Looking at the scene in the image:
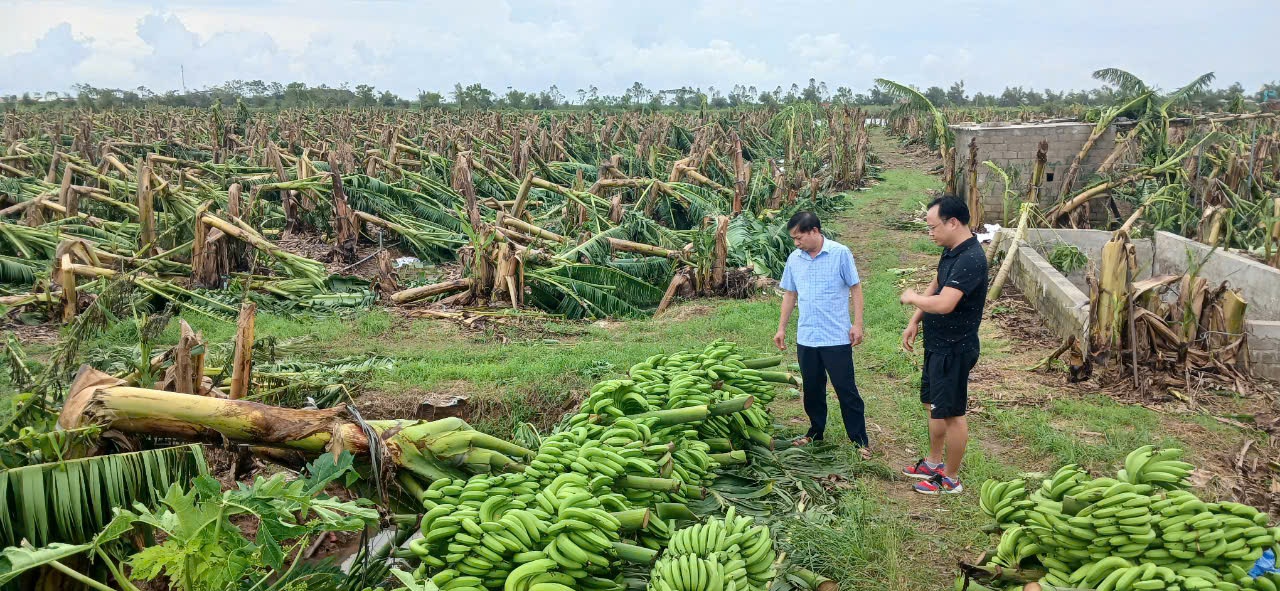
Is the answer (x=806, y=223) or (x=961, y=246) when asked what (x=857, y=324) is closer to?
(x=806, y=223)

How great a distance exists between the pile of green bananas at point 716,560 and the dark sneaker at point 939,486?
1856 millimetres

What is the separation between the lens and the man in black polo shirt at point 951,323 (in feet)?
13.7

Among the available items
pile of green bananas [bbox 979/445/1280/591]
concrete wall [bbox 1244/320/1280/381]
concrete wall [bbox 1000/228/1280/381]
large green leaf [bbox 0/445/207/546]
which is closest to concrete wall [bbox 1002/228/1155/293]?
concrete wall [bbox 1000/228/1280/381]

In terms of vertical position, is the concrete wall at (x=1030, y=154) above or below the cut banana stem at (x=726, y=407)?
above

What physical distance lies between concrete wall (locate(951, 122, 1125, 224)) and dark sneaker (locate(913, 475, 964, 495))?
436 inches

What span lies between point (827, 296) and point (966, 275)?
2.85 ft

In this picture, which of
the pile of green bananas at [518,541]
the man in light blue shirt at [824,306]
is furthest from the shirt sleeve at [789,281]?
the pile of green bananas at [518,541]

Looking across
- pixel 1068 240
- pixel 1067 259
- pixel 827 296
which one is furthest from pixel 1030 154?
pixel 827 296

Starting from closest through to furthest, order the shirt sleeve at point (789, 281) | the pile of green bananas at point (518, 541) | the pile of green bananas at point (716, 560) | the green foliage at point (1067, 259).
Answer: the pile of green bananas at point (716, 560)
the pile of green bananas at point (518, 541)
the shirt sleeve at point (789, 281)
the green foliage at point (1067, 259)

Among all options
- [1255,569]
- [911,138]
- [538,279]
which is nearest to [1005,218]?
[538,279]

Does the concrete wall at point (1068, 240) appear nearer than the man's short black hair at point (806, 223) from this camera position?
No

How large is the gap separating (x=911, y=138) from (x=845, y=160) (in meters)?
14.8

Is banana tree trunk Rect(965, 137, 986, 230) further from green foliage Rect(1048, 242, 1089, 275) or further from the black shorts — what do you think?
the black shorts

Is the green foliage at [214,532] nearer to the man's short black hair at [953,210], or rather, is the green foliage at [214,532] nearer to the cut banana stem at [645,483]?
the cut banana stem at [645,483]
